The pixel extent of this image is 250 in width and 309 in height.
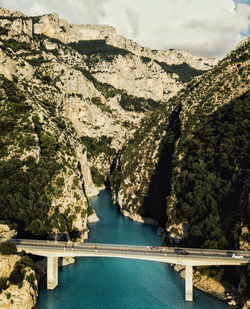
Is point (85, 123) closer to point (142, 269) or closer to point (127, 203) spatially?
point (127, 203)

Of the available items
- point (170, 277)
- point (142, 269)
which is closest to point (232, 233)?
point (170, 277)

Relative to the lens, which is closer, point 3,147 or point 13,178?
point 13,178

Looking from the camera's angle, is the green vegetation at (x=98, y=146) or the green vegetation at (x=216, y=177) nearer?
the green vegetation at (x=216, y=177)

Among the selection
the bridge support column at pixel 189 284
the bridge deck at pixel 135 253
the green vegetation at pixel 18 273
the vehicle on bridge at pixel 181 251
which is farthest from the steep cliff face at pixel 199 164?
the green vegetation at pixel 18 273

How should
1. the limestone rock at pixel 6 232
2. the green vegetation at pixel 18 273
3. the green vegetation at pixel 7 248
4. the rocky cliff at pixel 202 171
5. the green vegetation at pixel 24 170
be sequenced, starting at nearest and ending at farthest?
the green vegetation at pixel 18 273
the green vegetation at pixel 7 248
the limestone rock at pixel 6 232
the rocky cliff at pixel 202 171
the green vegetation at pixel 24 170

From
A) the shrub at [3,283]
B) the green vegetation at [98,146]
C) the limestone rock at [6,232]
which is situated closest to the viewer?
the shrub at [3,283]

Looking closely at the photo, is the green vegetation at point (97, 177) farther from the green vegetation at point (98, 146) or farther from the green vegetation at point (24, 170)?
the green vegetation at point (24, 170)

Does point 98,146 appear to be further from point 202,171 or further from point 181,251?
point 181,251
